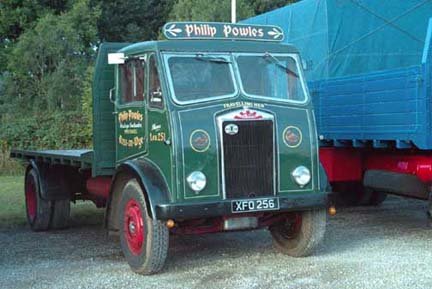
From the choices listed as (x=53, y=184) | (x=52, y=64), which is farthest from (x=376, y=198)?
(x=52, y=64)

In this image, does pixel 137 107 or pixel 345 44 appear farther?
pixel 345 44

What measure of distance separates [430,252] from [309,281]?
2.11 metres

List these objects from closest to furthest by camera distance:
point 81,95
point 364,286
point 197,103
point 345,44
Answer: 1. point 364,286
2. point 197,103
3. point 345,44
4. point 81,95

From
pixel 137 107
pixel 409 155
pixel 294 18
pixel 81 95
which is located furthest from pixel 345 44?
pixel 81 95

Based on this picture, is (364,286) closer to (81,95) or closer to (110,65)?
(110,65)

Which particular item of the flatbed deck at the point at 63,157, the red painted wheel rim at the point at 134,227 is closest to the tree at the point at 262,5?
the flatbed deck at the point at 63,157

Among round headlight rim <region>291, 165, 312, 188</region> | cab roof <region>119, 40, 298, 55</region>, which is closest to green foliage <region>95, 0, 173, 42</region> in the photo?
cab roof <region>119, 40, 298, 55</region>

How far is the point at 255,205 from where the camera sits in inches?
287

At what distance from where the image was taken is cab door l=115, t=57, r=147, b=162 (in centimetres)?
769

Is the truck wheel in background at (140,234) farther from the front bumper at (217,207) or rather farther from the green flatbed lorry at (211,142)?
the front bumper at (217,207)

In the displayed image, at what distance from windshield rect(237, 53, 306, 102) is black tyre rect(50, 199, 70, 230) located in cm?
426

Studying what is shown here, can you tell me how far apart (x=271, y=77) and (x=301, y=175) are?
112 centimetres

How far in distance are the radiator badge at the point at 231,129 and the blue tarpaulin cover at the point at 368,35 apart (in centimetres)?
621

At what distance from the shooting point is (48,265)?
7.91 metres
